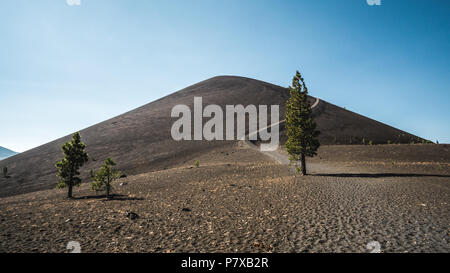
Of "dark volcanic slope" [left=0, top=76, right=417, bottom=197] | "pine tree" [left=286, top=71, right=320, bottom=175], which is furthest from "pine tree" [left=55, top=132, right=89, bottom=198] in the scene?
"dark volcanic slope" [left=0, top=76, right=417, bottom=197]

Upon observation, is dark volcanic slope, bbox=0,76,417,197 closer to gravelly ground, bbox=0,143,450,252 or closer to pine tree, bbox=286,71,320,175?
pine tree, bbox=286,71,320,175

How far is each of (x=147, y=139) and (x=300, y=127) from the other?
184ft

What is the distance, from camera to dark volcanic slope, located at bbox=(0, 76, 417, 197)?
47.1 metres

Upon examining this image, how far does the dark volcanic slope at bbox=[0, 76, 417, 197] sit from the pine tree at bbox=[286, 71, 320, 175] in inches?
1111

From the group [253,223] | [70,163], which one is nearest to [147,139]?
[70,163]

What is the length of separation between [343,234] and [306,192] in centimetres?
726

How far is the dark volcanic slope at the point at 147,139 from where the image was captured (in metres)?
47.1

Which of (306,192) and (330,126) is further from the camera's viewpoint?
(330,126)

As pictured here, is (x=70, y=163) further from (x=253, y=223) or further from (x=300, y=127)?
(x=300, y=127)

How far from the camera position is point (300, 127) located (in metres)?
22.9

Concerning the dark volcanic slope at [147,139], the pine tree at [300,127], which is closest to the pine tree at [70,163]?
the pine tree at [300,127]
